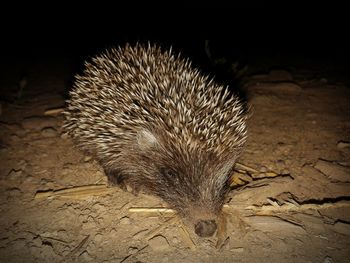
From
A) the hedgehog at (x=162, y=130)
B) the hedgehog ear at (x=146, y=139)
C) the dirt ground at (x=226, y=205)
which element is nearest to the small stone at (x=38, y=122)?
the dirt ground at (x=226, y=205)

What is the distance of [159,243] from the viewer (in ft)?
12.3

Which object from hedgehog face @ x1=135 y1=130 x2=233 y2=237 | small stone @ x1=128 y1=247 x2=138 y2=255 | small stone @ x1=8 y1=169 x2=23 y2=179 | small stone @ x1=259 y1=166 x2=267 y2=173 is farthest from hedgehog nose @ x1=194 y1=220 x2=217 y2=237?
small stone @ x1=8 y1=169 x2=23 y2=179

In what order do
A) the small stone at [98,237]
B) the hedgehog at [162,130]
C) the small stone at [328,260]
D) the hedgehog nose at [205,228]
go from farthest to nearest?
the hedgehog at [162,130], the small stone at [98,237], the hedgehog nose at [205,228], the small stone at [328,260]

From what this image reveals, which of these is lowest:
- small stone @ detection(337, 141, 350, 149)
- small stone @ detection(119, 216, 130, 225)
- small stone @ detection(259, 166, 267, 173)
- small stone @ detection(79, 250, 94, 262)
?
small stone @ detection(79, 250, 94, 262)

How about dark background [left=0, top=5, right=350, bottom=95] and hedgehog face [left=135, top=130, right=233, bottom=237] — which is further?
dark background [left=0, top=5, right=350, bottom=95]

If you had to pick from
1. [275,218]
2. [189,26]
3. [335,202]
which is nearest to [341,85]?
[335,202]

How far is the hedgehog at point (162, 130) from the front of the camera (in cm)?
401

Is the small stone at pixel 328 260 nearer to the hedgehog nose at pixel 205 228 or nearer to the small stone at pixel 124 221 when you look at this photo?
the hedgehog nose at pixel 205 228

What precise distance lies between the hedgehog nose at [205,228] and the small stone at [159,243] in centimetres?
34

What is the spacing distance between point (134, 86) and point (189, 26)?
7.78 metres

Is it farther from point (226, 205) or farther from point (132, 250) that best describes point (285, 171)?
point (132, 250)

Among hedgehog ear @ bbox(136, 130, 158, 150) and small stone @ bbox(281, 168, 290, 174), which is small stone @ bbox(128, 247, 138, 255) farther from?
small stone @ bbox(281, 168, 290, 174)

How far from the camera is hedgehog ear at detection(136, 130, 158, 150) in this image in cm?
436

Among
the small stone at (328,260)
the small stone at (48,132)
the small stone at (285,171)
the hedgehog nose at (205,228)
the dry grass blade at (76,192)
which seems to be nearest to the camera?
the small stone at (328,260)
